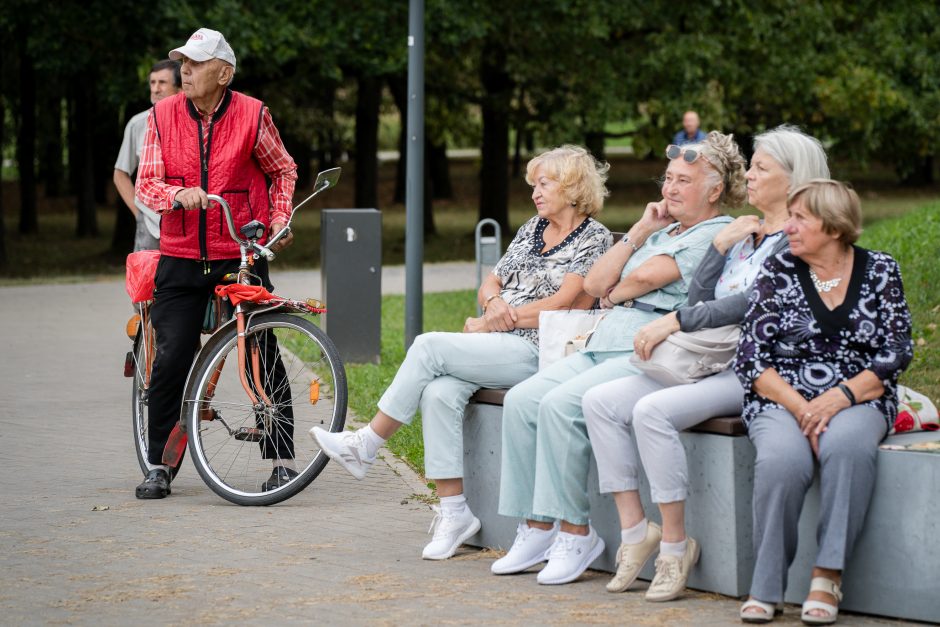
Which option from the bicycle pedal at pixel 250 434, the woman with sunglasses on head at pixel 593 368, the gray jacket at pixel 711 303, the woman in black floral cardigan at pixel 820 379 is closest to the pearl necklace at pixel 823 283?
the woman in black floral cardigan at pixel 820 379

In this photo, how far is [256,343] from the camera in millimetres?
6289

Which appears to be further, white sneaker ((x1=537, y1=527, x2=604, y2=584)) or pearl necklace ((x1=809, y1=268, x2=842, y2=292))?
white sneaker ((x1=537, y1=527, x2=604, y2=584))

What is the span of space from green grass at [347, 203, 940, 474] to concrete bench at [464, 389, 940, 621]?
7.73 feet

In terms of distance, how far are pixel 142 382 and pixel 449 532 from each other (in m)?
2.08

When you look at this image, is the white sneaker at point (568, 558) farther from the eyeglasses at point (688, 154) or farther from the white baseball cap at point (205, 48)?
the white baseball cap at point (205, 48)

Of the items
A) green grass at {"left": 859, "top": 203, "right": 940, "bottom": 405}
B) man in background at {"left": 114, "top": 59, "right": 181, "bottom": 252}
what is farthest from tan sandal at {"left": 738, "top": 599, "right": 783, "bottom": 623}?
green grass at {"left": 859, "top": 203, "right": 940, "bottom": 405}

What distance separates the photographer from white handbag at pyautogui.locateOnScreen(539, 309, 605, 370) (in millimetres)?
5531

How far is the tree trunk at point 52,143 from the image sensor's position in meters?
34.8

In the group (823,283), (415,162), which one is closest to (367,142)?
(415,162)

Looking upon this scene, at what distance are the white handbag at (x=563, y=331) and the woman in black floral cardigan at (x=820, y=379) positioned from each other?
0.85m

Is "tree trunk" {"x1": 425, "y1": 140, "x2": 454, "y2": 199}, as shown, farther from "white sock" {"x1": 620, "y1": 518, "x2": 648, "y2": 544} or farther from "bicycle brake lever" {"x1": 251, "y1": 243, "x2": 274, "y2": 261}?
"white sock" {"x1": 620, "y1": 518, "x2": 648, "y2": 544}

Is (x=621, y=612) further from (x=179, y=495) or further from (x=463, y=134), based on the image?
(x=463, y=134)

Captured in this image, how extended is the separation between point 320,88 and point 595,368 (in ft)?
83.4

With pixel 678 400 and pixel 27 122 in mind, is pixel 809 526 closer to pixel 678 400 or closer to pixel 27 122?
pixel 678 400
